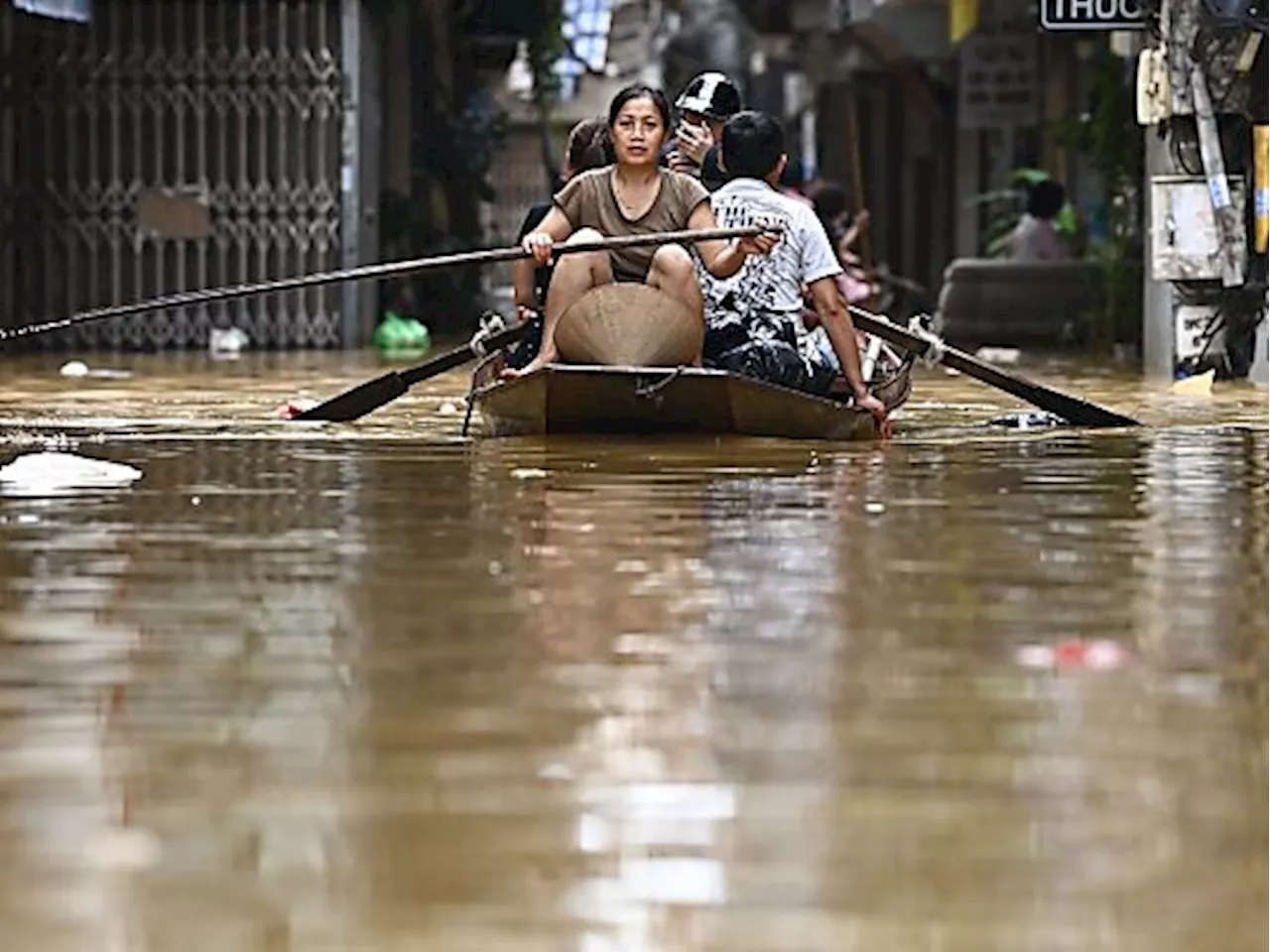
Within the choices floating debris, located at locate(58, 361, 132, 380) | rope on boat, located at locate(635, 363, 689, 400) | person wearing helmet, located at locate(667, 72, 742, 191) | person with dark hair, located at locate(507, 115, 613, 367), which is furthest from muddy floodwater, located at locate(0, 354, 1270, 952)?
floating debris, located at locate(58, 361, 132, 380)

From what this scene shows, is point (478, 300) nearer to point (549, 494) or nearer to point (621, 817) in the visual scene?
point (549, 494)

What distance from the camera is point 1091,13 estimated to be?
613 inches

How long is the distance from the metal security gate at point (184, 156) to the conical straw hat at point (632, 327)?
11932 mm

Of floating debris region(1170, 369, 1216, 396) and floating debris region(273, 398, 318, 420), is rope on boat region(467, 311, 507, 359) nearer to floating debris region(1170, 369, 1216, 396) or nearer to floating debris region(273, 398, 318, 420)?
floating debris region(273, 398, 318, 420)

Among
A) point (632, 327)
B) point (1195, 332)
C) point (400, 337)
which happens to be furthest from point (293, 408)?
point (400, 337)

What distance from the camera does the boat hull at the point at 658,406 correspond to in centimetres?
943

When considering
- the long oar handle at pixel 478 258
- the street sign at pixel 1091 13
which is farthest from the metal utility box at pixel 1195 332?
the long oar handle at pixel 478 258

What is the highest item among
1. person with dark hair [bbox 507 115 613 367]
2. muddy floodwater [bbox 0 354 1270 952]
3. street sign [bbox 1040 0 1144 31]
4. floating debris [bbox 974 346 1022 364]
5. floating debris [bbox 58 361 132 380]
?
street sign [bbox 1040 0 1144 31]

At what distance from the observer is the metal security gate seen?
70.3ft

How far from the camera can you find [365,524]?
692cm

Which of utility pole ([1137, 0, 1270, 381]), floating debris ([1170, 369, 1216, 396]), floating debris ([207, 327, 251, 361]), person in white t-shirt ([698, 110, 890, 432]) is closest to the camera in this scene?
person in white t-shirt ([698, 110, 890, 432])

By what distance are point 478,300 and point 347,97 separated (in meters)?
6.95

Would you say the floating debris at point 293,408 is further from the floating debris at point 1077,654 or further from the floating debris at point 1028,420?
the floating debris at point 1077,654

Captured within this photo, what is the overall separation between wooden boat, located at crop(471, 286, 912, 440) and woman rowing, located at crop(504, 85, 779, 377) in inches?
4.9
